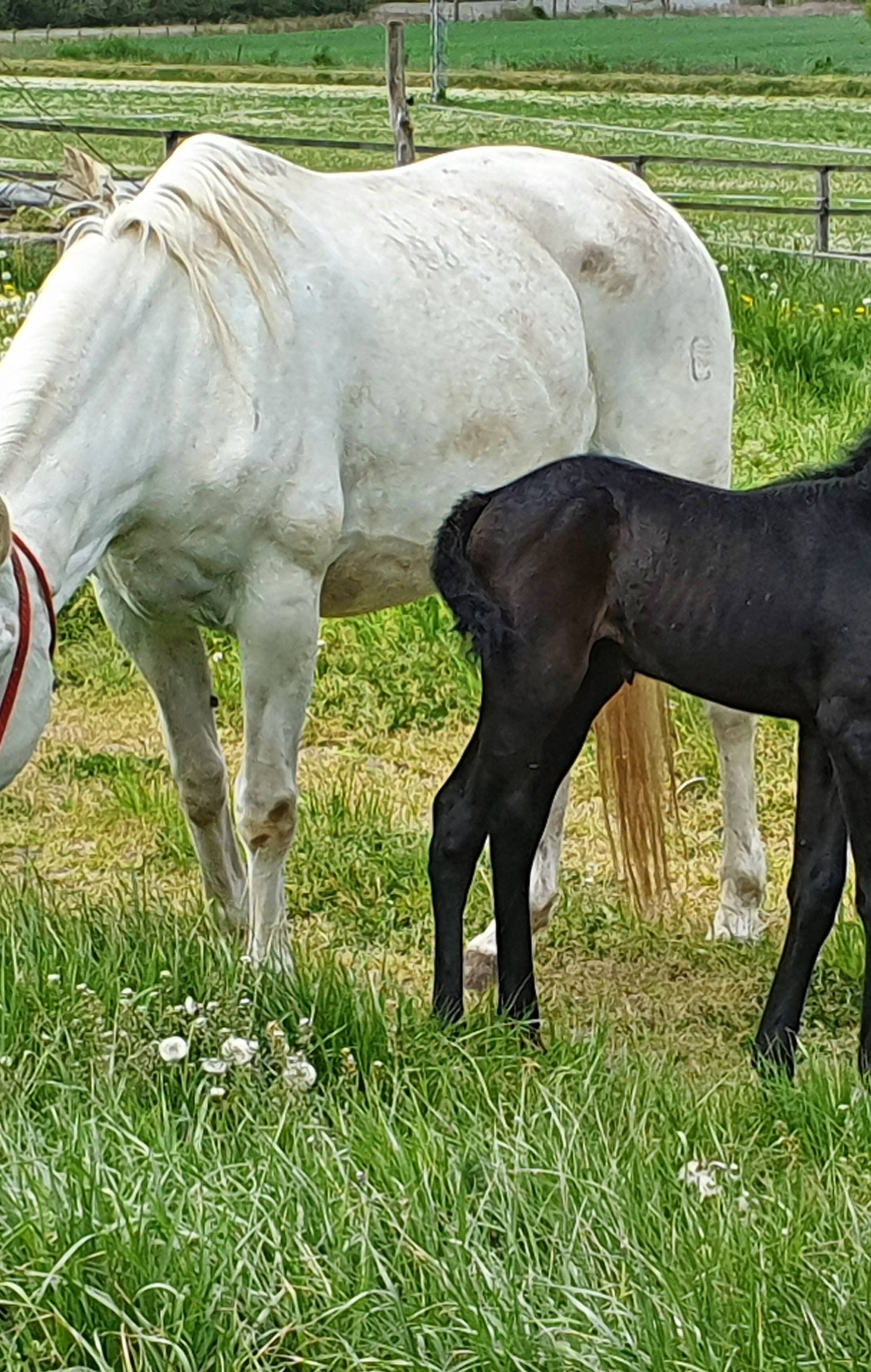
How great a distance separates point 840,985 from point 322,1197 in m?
2.08

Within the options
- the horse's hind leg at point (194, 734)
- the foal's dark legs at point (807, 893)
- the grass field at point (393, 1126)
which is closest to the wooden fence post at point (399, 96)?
the grass field at point (393, 1126)

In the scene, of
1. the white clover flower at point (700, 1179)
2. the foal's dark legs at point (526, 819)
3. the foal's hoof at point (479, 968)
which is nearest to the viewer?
the white clover flower at point (700, 1179)

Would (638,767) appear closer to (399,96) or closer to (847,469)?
(847,469)

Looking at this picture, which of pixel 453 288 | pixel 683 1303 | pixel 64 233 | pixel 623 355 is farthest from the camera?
pixel 623 355

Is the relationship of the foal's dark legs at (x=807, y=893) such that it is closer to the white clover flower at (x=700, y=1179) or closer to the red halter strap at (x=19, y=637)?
the white clover flower at (x=700, y=1179)

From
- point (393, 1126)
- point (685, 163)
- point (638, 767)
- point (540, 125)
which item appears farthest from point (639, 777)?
point (540, 125)

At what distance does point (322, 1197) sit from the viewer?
2.53 metres

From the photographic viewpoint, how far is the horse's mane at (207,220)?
3.68 meters

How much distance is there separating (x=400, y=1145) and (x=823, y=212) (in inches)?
549

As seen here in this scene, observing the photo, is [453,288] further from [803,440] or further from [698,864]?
[803,440]

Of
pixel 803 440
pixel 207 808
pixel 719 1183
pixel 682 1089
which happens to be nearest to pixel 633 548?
pixel 682 1089

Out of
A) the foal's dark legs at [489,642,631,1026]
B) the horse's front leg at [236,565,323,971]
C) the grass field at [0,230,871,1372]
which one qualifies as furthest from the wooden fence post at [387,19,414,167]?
the foal's dark legs at [489,642,631,1026]

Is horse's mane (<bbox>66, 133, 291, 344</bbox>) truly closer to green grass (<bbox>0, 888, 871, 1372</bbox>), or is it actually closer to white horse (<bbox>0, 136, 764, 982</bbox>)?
white horse (<bbox>0, 136, 764, 982</bbox>)

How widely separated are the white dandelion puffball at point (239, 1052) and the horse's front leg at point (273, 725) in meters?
0.53
